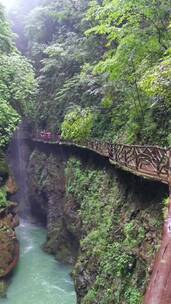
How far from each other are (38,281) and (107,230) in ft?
23.7

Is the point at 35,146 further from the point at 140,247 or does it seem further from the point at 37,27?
the point at 140,247

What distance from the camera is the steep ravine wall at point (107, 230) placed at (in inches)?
388

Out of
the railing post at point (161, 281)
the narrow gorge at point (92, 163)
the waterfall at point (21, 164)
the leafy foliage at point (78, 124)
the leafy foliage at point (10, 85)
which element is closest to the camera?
the railing post at point (161, 281)

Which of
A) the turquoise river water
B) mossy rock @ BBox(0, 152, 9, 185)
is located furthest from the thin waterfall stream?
mossy rock @ BBox(0, 152, 9, 185)

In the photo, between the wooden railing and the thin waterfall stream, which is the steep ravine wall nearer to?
the wooden railing

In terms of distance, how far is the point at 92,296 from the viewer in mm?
11789

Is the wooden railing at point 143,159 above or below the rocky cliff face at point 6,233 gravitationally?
above

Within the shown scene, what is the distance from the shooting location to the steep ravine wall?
9.85 m

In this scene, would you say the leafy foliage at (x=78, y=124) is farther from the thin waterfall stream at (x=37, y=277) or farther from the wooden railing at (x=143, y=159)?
the thin waterfall stream at (x=37, y=277)

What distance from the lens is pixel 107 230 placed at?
43.7ft

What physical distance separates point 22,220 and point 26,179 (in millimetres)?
4370

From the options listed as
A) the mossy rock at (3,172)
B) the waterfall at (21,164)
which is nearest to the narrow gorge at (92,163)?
the mossy rock at (3,172)

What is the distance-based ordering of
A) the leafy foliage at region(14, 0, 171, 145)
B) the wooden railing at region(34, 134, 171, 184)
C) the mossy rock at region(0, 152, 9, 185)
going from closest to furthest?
the wooden railing at region(34, 134, 171, 184)
the leafy foliage at region(14, 0, 171, 145)
the mossy rock at region(0, 152, 9, 185)

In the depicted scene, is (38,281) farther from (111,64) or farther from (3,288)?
(111,64)
